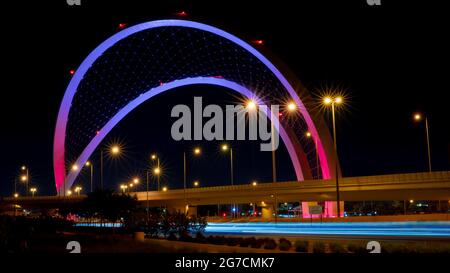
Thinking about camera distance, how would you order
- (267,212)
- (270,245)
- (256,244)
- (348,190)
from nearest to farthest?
(270,245), (256,244), (348,190), (267,212)

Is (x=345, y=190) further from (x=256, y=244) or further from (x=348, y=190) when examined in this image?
(x=256, y=244)

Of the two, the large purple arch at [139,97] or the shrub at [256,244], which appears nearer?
the shrub at [256,244]

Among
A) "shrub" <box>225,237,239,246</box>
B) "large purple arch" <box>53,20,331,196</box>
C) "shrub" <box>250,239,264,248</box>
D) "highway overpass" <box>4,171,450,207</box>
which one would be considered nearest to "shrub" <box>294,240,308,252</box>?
"shrub" <box>250,239,264,248</box>

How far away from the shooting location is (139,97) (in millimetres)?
93125

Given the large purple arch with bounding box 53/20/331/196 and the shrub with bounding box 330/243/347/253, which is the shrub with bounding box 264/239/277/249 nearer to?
the shrub with bounding box 330/243/347/253

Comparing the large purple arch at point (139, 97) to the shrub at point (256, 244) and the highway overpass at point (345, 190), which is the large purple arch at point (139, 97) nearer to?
the highway overpass at point (345, 190)

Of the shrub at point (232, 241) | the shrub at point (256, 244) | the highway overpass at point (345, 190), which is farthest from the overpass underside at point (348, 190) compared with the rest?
the shrub at point (256, 244)

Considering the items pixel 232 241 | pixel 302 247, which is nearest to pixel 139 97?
pixel 232 241

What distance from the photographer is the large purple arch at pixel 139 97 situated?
219 ft

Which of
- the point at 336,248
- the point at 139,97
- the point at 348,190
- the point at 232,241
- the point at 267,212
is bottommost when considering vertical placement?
the point at 336,248

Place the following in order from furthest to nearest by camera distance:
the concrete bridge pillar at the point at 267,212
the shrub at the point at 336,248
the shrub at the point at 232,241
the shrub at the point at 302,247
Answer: the concrete bridge pillar at the point at 267,212 < the shrub at the point at 232,241 < the shrub at the point at 302,247 < the shrub at the point at 336,248

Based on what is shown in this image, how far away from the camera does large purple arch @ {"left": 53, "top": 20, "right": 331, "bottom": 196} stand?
66.8 m
